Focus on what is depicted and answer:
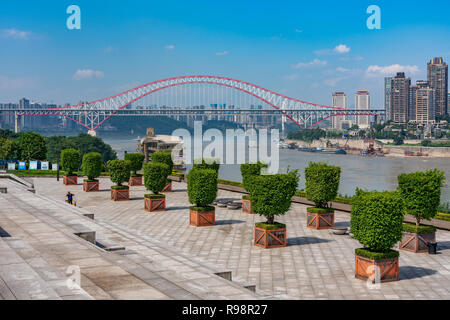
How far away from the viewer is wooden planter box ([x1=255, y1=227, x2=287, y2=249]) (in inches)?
625

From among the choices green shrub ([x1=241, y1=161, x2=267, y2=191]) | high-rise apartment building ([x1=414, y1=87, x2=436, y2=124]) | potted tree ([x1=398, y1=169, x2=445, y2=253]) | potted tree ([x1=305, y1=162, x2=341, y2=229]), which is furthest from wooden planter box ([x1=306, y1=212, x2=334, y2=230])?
high-rise apartment building ([x1=414, y1=87, x2=436, y2=124])

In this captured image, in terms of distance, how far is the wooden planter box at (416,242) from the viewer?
15703 millimetres

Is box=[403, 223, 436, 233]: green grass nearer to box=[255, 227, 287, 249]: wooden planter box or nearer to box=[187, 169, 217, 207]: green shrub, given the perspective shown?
box=[255, 227, 287, 249]: wooden planter box

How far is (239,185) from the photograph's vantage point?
31.0 meters

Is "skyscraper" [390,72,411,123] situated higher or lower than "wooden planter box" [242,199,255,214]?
higher

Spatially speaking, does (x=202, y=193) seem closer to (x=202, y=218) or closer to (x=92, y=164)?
(x=202, y=218)

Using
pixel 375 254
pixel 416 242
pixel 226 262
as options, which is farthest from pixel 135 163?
pixel 375 254

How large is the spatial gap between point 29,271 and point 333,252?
9675mm

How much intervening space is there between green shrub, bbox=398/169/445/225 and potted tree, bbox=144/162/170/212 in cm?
1098

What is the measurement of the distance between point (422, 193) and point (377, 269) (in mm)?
4698

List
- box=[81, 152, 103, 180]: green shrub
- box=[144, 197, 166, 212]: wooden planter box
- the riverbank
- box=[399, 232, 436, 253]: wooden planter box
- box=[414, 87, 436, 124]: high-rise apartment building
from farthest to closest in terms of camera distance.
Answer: box=[414, 87, 436, 124]: high-rise apartment building < the riverbank < box=[81, 152, 103, 180]: green shrub < box=[144, 197, 166, 212]: wooden planter box < box=[399, 232, 436, 253]: wooden planter box

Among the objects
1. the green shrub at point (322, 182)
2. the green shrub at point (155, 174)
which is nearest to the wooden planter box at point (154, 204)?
the green shrub at point (155, 174)
